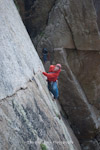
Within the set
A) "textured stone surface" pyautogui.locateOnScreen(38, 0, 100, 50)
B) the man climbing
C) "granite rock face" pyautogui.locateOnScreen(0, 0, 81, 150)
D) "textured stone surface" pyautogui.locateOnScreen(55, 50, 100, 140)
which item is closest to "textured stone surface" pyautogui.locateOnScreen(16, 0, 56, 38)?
"textured stone surface" pyautogui.locateOnScreen(38, 0, 100, 50)

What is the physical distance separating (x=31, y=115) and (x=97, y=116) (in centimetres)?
904

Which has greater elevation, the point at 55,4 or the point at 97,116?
the point at 55,4

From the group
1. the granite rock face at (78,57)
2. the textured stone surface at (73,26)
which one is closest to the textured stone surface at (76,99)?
the granite rock face at (78,57)

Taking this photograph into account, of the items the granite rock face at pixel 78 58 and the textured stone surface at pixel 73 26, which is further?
the granite rock face at pixel 78 58

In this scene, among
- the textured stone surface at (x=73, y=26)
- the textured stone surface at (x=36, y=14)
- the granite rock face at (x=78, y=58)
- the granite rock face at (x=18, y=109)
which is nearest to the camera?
the granite rock face at (x=18, y=109)

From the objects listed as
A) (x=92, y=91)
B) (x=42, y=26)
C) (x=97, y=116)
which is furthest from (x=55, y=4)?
(x=97, y=116)

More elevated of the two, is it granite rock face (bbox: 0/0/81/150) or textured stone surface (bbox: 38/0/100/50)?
granite rock face (bbox: 0/0/81/150)

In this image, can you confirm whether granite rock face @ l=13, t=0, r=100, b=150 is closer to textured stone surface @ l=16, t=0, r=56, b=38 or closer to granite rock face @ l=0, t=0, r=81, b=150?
textured stone surface @ l=16, t=0, r=56, b=38

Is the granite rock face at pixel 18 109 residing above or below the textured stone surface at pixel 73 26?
above

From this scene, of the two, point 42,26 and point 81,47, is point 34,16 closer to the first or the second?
point 42,26

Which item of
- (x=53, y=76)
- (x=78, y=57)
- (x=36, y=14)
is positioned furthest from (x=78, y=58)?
(x=53, y=76)

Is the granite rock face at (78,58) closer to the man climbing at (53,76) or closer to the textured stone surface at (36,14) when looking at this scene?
the textured stone surface at (36,14)

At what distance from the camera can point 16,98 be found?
3115 mm

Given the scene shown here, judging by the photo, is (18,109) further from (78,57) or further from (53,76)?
(78,57)
